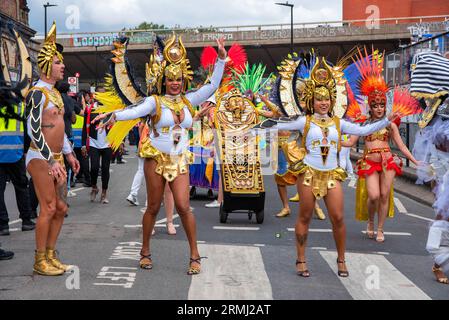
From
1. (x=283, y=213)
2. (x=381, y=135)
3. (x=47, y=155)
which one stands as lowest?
(x=283, y=213)

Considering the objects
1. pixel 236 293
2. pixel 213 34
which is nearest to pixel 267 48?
pixel 213 34

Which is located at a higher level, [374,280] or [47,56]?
[47,56]

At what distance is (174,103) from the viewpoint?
6.24 meters

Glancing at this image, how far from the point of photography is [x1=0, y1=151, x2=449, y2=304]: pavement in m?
5.30

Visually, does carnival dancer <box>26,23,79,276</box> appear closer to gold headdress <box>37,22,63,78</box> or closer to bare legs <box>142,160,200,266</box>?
gold headdress <box>37,22,63,78</box>

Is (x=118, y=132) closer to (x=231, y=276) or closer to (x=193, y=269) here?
(x=193, y=269)

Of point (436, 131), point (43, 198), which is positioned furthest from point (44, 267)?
point (436, 131)

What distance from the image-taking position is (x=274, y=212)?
34.4ft

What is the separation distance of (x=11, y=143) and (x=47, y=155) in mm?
2580

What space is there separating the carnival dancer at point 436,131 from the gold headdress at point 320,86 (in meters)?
0.94

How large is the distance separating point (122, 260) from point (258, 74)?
5.45 meters

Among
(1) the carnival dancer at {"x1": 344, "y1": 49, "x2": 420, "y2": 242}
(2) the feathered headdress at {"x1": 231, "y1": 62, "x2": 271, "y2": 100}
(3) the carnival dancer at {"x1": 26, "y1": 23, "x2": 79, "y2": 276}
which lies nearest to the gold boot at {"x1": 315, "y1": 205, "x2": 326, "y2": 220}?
(1) the carnival dancer at {"x1": 344, "y1": 49, "x2": 420, "y2": 242}

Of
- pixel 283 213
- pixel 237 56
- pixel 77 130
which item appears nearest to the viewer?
pixel 283 213
